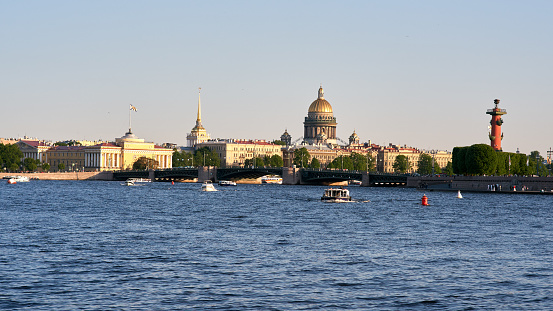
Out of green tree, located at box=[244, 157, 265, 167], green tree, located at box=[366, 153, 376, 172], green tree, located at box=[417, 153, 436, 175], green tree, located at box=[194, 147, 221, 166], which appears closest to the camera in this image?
green tree, located at box=[417, 153, 436, 175]

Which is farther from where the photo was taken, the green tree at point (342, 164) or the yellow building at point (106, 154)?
the green tree at point (342, 164)

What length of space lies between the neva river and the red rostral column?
51.0 metres

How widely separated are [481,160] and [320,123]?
103 metres

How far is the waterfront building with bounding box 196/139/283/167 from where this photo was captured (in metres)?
168

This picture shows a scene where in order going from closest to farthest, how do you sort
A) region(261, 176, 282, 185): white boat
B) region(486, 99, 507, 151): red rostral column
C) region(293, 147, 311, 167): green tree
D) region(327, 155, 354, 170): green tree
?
region(486, 99, 507, 151): red rostral column
region(261, 176, 282, 185): white boat
region(327, 155, 354, 170): green tree
region(293, 147, 311, 167): green tree

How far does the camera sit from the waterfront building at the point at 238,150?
168m

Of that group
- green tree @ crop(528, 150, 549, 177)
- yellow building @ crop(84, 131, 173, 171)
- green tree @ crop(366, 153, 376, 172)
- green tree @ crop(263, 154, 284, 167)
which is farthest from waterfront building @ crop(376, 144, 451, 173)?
green tree @ crop(528, 150, 549, 177)

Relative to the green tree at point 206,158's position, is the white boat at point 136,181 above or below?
below

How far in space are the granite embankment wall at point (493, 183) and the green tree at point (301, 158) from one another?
6859 centimetres

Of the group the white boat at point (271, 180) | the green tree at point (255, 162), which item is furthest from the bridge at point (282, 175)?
Result: the green tree at point (255, 162)

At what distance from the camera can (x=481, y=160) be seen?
82375 millimetres

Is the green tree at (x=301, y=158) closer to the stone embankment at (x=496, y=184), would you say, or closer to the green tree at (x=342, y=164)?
the green tree at (x=342, y=164)

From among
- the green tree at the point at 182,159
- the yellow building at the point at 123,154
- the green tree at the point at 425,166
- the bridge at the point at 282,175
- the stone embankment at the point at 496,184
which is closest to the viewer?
the stone embankment at the point at 496,184

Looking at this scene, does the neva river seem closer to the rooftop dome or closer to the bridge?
the bridge
